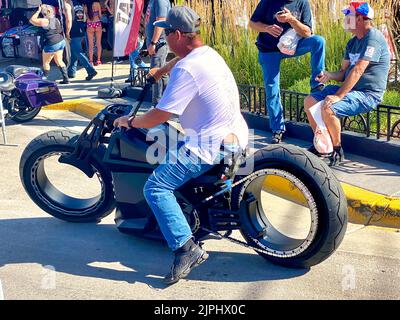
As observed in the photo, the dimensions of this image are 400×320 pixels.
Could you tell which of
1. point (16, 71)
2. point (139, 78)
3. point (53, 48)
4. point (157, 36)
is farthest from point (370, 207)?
point (53, 48)

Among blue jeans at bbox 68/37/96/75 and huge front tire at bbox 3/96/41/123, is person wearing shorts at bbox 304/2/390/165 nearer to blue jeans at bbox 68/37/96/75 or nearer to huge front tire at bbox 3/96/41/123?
huge front tire at bbox 3/96/41/123

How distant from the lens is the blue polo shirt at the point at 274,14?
24.3 ft

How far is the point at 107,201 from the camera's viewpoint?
18.5 feet

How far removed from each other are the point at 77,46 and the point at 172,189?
28.9 ft

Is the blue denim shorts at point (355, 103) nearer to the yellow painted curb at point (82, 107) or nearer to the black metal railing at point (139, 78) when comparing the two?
the yellow painted curb at point (82, 107)

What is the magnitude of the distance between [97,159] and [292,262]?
1.73 metres

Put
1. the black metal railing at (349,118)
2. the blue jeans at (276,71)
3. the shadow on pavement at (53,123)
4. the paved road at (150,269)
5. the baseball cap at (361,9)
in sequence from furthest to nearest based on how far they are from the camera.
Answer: the shadow on pavement at (53,123) < the blue jeans at (276,71) < the black metal railing at (349,118) < the baseball cap at (361,9) < the paved road at (150,269)

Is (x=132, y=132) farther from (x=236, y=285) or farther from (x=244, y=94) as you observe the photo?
(x=244, y=94)

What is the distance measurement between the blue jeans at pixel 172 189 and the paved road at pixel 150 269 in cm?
35

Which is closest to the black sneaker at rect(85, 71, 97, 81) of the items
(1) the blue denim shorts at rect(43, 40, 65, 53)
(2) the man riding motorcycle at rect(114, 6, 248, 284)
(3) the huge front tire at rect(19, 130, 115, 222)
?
(1) the blue denim shorts at rect(43, 40, 65, 53)

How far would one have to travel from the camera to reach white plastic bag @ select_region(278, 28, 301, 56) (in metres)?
7.39

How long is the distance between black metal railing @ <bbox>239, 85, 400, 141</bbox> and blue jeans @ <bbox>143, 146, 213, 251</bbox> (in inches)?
112

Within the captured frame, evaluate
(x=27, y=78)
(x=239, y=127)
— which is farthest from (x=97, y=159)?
(x=27, y=78)

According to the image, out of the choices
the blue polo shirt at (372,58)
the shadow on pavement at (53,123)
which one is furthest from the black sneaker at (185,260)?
the shadow on pavement at (53,123)
